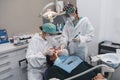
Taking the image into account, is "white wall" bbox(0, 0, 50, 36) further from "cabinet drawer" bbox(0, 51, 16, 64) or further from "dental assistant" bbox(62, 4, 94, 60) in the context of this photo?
"dental assistant" bbox(62, 4, 94, 60)

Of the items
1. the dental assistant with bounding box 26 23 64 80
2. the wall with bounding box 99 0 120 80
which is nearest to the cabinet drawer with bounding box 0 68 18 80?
the dental assistant with bounding box 26 23 64 80

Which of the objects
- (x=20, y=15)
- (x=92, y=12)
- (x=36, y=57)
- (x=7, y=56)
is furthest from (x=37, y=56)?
(x=92, y=12)

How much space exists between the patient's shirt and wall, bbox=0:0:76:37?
110 centimetres

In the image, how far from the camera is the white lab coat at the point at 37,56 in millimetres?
1773

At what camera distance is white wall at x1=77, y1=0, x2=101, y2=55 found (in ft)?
8.57

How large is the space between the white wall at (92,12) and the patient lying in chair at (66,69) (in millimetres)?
1016

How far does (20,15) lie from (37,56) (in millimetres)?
1117

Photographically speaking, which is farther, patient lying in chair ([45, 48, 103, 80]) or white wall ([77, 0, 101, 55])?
white wall ([77, 0, 101, 55])

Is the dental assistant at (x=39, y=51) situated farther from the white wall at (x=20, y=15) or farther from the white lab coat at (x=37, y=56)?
the white wall at (x=20, y=15)

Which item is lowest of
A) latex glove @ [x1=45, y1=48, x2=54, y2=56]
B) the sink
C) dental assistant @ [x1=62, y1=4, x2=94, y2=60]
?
the sink

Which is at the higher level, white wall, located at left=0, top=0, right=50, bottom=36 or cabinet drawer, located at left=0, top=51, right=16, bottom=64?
white wall, located at left=0, top=0, right=50, bottom=36

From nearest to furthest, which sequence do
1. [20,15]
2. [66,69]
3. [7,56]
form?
[66,69] → [7,56] → [20,15]

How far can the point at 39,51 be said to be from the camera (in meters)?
1.85

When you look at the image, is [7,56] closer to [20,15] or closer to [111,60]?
[20,15]
